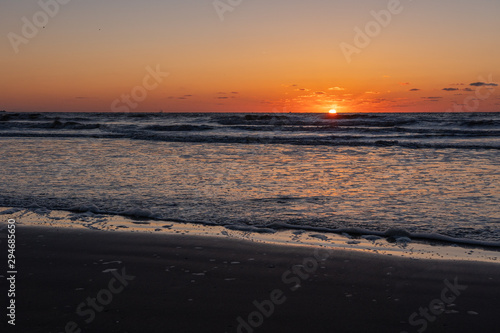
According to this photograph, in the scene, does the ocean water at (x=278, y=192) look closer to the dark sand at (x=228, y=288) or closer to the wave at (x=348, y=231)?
the wave at (x=348, y=231)

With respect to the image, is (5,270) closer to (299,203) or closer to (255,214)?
(255,214)

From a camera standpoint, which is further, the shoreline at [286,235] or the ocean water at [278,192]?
the ocean water at [278,192]

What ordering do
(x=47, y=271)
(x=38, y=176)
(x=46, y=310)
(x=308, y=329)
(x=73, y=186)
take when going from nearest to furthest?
(x=308, y=329), (x=46, y=310), (x=47, y=271), (x=73, y=186), (x=38, y=176)

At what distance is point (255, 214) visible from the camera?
7.78m

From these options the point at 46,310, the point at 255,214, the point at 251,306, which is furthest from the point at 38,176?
the point at 251,306

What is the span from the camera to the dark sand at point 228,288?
365 centimetres

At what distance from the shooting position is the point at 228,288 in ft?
14.5

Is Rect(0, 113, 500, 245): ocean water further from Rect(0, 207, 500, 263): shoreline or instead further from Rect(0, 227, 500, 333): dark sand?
Rect(0, 227, 500, 333): dark sand

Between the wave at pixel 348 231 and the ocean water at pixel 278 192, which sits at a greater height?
the ocean water at pixel 278 192

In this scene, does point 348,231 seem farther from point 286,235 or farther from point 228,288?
point 228,288

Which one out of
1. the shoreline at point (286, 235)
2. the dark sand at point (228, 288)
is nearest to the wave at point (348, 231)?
the shoreline at point (286, 235)

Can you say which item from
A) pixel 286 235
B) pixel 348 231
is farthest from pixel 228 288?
pixel 348 231

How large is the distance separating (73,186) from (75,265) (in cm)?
566

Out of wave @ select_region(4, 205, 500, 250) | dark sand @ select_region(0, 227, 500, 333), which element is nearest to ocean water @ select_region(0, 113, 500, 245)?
wave @ select_region(4, 205, 500, 250)
